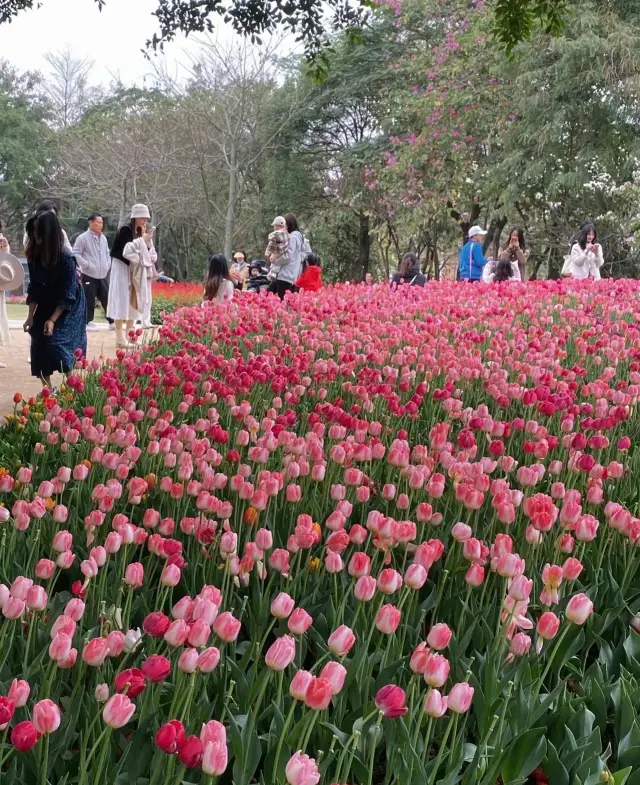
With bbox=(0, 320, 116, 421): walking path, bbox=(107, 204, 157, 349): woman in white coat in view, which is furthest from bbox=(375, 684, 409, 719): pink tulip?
bbox=(107, 204, 157, 349): woman in white coat

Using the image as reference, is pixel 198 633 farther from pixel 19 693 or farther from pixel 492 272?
pixel 492 272

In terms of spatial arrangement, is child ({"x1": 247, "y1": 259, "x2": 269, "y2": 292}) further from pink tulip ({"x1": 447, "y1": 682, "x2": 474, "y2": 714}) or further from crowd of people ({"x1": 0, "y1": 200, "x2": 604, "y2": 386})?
pink tulip ({"x1": 447, "y1": 682, "x2": 474, "y2": 714})

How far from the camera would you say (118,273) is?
10.8 m

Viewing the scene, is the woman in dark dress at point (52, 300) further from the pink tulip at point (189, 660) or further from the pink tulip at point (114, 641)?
the pink tulip at point (189, 660)

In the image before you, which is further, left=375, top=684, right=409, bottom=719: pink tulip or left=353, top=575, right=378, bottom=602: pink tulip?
left=353, top=575, right=378, bottom=602: pink tulip

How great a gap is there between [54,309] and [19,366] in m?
2.89

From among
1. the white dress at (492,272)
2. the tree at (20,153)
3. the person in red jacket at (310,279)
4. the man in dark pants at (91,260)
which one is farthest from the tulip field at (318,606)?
the tree at (20,153)

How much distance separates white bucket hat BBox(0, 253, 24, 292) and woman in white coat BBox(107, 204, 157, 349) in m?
2.80

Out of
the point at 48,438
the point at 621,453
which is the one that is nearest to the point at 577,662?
the point at 621,453

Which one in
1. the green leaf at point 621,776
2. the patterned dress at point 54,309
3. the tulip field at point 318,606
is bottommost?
the green leaf at point 621,776

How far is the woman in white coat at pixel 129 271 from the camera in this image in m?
10.5

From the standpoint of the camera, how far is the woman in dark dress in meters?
5.93

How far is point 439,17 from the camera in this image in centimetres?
2373

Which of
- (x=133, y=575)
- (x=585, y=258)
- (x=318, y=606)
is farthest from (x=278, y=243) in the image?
(x=133, y=575)
